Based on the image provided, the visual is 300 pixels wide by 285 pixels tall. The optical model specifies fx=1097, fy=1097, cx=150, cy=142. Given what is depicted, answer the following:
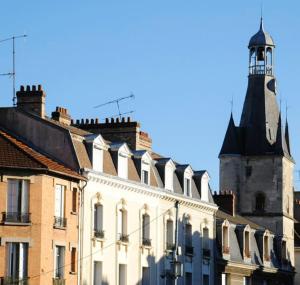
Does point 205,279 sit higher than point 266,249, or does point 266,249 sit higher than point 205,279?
point 266,249

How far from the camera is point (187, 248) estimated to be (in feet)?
213

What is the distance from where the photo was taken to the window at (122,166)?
5641 cm

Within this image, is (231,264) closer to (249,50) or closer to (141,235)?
(141,235)

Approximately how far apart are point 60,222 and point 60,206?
2.57ft

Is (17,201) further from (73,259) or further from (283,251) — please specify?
(283,251)

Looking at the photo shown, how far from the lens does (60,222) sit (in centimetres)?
5044

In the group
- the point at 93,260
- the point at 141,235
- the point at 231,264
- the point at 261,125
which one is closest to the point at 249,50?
the point at 261,125

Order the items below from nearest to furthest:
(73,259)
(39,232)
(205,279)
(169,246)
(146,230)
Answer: (39,232) → (73,259) → (146,230) → (169,246) → (205,279)

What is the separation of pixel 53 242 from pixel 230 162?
4831cm

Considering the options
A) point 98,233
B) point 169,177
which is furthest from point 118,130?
point 98,233

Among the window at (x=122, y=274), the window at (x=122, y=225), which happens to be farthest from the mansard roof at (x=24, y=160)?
the window at (x=122, y=274)

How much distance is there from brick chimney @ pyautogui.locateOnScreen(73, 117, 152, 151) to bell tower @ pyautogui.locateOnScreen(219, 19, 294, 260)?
31.8m

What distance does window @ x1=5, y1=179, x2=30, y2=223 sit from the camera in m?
48.9

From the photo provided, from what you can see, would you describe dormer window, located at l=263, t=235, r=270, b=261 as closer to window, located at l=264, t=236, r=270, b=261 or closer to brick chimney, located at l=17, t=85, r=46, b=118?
window, located at l=264, t=236, r=270, b=261
